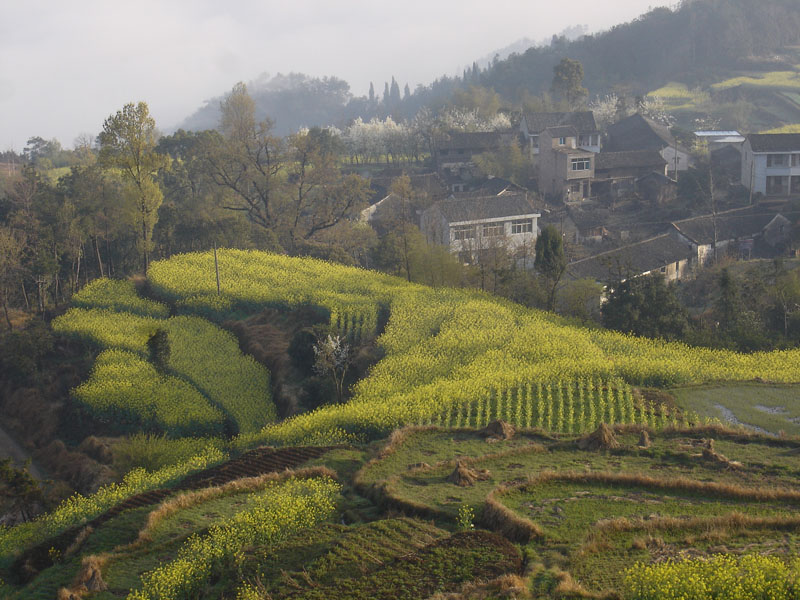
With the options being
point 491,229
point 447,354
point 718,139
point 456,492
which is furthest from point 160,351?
point 718,139

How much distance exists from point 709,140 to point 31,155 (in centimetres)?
7465

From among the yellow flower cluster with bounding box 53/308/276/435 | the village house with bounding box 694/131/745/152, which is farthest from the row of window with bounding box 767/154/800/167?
the yellow flower cluster with bounding box 53/308/276/435

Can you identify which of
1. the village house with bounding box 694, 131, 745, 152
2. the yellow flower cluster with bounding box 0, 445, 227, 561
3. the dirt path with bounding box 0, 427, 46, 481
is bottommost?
the dirt path with bounding box 0, 427, 46, 481

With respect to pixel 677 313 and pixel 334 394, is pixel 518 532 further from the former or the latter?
pixel 677 313

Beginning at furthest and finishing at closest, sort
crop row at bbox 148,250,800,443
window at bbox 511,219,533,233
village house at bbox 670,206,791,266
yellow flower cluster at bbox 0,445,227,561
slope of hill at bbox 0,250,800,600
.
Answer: window at bbox 511,219,533,233
village house at bbox 670,206,791,266
crop row at bbox 148,250,800,443
yellow flower cluster at bbox 0,445,227,561
slope of hill at bbox 0,250,800,600

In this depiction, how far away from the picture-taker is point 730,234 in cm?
4625

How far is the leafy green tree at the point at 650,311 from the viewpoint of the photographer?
30203 mm

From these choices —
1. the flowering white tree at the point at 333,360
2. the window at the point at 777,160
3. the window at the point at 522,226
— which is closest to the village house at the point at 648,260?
the window at the point at 522,226

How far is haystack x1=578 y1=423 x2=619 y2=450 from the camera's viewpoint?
1780 cm

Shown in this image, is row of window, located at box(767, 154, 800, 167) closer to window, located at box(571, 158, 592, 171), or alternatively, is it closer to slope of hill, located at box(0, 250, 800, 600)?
window, located at box(571, 158, 592, 171)

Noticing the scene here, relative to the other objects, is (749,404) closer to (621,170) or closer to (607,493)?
(607,493)

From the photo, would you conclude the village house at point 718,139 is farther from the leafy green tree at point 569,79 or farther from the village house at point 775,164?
the leafy green tree at point 569,79

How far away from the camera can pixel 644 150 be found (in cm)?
6188

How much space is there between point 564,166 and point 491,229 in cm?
1520
